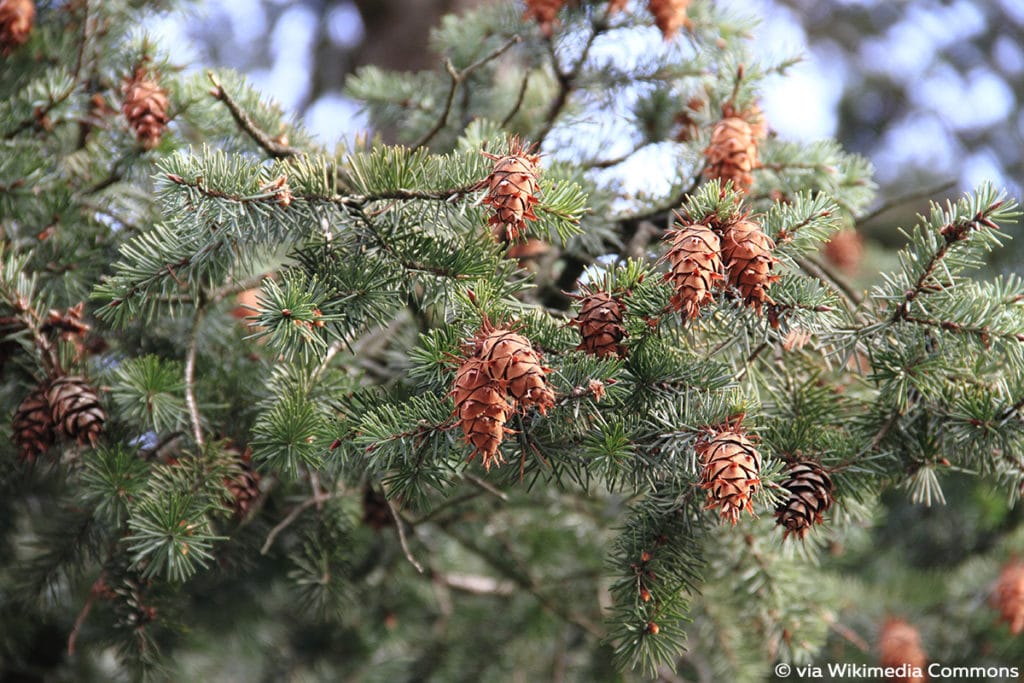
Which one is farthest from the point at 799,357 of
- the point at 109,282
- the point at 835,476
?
the point at 109,282

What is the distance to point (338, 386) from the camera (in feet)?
4.69

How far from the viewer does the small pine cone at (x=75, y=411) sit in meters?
1.41

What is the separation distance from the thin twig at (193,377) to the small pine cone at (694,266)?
30.4 inches

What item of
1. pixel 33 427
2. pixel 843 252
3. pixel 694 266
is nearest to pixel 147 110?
pixel 33 427

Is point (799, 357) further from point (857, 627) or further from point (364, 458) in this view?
point (857, 627)

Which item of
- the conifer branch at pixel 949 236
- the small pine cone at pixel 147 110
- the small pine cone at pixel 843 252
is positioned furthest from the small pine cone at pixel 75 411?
the small pine cone at pixel 843 252

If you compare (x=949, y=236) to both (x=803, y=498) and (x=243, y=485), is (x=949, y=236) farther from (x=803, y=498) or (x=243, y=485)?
(x=243, y=485)

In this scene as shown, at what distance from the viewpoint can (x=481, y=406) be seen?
103cm

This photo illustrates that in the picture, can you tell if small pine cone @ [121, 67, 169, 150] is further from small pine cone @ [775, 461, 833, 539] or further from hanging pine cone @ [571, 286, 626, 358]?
small pine cone @ [775, 461, 833, 539]

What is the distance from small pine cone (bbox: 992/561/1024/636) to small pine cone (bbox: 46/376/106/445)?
2.01m

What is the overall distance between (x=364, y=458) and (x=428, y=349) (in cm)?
17

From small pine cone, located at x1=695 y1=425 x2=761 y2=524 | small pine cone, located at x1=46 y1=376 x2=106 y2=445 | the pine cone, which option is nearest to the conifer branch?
small pine cone, located at x1=695 y1=425 x2=761 y2=524

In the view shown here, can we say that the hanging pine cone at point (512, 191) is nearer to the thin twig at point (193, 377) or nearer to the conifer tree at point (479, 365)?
the conifer tree at point (479, 365)

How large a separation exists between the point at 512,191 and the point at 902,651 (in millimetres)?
1636
